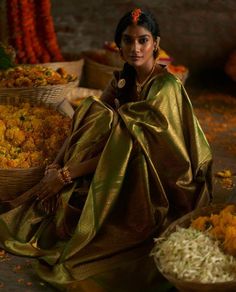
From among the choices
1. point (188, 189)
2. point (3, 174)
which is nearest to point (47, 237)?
point (3, 174)

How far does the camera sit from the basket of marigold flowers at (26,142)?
439cm

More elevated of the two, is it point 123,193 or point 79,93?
point 123,193

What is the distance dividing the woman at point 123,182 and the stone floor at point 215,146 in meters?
0.09

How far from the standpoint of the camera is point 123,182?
3.92 meters

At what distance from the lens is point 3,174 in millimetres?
4367

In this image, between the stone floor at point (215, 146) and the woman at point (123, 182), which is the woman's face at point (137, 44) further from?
the stone floor at point (215, 146)

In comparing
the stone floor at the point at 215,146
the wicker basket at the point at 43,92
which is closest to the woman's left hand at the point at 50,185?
the stone floor at the point at 215,146

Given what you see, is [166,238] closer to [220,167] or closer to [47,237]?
[47,237]

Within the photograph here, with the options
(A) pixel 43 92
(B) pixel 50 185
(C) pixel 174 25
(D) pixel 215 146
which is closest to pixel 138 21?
(B) pixel 50 185

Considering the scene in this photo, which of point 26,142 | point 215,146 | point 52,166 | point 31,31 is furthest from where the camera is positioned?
point 31,31

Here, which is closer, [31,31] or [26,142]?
[26,142]

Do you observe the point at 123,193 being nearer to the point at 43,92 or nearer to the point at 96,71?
the point at 43,92

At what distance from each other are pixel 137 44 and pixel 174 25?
3.97 meters

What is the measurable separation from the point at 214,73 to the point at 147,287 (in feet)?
16.1
